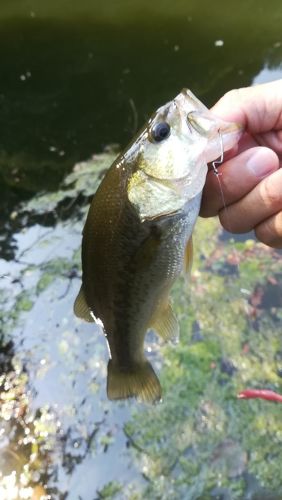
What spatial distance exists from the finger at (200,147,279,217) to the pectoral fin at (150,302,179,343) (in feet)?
1.29

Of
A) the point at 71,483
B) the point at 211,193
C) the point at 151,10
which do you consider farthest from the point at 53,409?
the point at 151,10

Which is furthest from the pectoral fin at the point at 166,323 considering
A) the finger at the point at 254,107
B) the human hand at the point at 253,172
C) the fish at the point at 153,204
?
the finger at the point at 254,107

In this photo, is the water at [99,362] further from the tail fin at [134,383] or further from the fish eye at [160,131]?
the fish eye at [160,131]

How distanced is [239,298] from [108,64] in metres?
4.17

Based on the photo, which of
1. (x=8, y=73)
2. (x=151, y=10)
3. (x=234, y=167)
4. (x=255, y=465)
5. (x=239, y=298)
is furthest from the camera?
(x=151, y=10)

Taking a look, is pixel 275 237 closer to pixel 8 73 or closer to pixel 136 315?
pixel 136 315

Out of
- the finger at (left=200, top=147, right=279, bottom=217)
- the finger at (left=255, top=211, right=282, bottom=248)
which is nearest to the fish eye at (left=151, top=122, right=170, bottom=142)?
the finger at (left=200, top=147, right=279, bottom=217)

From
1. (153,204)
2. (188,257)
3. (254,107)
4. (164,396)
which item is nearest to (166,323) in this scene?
(188,257)

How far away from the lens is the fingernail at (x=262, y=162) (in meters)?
1.79

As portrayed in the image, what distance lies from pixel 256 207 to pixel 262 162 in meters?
0.18

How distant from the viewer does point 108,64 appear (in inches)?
271

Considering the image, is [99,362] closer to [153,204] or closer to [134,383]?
[134,383]

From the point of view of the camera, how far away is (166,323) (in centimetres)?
193

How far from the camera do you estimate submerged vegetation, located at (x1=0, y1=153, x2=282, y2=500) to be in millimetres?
3057
